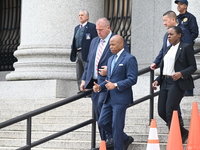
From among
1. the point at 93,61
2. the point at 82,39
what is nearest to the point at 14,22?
the point at 82,39

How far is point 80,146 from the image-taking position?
9.81 m

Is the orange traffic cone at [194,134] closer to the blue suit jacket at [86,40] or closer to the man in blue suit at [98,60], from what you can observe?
the man in blue suit at [98,60]

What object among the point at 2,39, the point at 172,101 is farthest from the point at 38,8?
the point at 172,101

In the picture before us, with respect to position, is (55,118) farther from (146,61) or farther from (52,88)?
(146,61)

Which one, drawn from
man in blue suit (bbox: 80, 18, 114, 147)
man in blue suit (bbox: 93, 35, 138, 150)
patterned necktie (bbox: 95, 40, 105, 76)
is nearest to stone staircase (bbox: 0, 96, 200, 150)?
man in blue suit (bbox: 93, 35, 138, 150)

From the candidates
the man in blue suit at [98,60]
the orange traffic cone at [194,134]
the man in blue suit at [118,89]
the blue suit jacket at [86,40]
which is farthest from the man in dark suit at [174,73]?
the blue suit jacket at [86,40]

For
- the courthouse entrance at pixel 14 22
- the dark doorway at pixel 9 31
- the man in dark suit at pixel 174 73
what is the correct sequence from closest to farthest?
the man in dark suit at pixel 174 73, the courthouse entrance at pixel 14 22, the dark doorway at pixel 9 31

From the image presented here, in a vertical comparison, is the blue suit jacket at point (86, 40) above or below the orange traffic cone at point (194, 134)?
above

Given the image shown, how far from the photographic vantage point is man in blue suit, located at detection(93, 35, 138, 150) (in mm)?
8617

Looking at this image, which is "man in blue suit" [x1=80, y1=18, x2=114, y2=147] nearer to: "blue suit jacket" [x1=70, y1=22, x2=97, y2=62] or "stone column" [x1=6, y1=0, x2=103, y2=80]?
"blue suit jacket" [x1=70, y1=22, x2=97, y2=62]

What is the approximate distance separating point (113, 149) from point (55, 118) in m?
2.86

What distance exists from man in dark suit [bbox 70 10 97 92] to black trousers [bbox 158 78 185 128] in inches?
120

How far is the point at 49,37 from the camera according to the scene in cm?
1465

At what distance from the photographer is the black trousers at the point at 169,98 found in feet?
29.0
